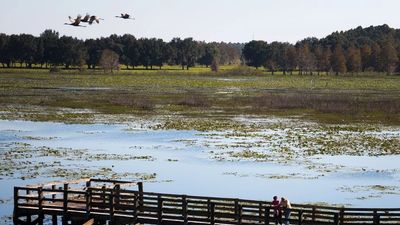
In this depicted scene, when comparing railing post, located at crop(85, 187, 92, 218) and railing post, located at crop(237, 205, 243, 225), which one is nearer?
railing post, located at crop(237, 205, 243, 225)

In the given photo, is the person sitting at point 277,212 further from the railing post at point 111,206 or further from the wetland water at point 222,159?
the wetland water at point 222,159

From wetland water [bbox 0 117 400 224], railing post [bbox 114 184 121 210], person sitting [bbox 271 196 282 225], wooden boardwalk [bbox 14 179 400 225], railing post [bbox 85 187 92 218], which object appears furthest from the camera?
wetland water [bbox 0 117 400 224]

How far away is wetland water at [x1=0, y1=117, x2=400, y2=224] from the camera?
47.8 m

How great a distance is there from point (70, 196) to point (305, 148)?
28377 millimetres

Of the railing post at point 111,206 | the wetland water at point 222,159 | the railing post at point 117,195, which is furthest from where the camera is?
the wetland water at point 222,159

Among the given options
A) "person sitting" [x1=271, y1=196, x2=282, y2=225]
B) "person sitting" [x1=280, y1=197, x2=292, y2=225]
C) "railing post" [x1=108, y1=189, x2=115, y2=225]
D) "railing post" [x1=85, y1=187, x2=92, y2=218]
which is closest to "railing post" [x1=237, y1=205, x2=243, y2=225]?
"person sitting" [x1=271, y1=196, x2=282, y2=225]

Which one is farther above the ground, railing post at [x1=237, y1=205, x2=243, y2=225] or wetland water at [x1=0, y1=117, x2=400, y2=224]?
railing post at [x1=237, y1=205, x2=243, y2=225]

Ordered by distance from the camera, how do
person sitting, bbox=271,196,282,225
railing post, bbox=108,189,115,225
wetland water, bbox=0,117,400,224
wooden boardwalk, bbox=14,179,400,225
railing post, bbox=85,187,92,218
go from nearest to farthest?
person sitting, bbox=271,196,282,225 < wooden boardwalk, bbox=14,179,400,225 < railing post, bbox=108,189,115,225 < railing post, bbox=85,187,92,218 < wetland water, bbox=0,117,400,224

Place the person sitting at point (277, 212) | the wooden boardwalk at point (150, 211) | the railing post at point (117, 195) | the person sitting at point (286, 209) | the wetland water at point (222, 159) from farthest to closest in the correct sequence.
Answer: the wetland water at point (222, 159) < the railing post at point (117, 195) < the wooden boardwalk at point (150, 211) < the person sitting at point (277, 212) < the person sitting at point (286, 209)

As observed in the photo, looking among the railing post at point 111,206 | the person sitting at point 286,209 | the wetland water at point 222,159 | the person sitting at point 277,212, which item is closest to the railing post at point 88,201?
the railing post at point 111,206

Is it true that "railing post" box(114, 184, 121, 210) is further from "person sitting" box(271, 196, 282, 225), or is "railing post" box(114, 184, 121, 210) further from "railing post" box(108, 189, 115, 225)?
"person sitting" box(271, 196, 282, 225)

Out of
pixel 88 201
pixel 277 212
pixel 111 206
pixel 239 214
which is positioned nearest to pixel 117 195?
pixel 111 206

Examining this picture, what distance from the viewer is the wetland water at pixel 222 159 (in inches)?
1880

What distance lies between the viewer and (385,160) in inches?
2314
